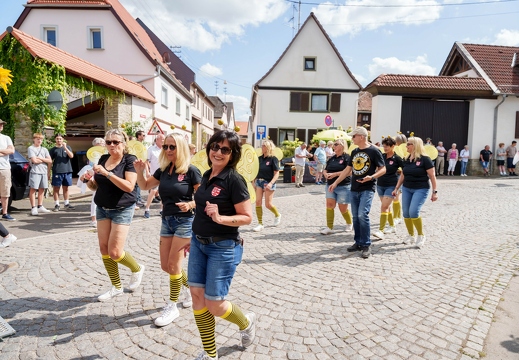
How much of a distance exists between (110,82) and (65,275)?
11314mm

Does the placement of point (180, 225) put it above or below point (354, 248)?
above

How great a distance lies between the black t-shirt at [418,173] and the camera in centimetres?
608

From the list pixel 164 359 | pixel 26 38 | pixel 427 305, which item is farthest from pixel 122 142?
pixel 26 38

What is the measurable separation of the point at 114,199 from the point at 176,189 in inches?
31.4

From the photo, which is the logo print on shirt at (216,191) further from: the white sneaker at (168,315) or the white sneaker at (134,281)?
the white sneaker at (134,281)

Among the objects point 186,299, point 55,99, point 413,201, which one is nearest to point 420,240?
point 413,201

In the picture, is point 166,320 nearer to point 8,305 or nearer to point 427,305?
point 8,305

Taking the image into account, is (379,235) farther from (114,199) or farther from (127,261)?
(114,199)

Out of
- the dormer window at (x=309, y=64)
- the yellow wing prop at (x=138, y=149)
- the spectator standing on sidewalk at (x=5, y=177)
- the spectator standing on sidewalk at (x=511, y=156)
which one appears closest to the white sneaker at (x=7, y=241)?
the spectator standing on sidewalk at (x=5, y=177)

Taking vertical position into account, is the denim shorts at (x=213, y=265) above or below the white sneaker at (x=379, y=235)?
above

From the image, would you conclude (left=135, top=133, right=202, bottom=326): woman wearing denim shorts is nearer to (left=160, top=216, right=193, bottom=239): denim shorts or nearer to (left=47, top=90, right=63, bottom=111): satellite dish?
(left=160, top=216, right=193, bottom=239): denim shorts

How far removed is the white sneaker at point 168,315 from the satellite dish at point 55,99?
9844mm

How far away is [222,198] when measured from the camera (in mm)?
2723

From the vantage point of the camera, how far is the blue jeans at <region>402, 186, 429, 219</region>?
241 inches
